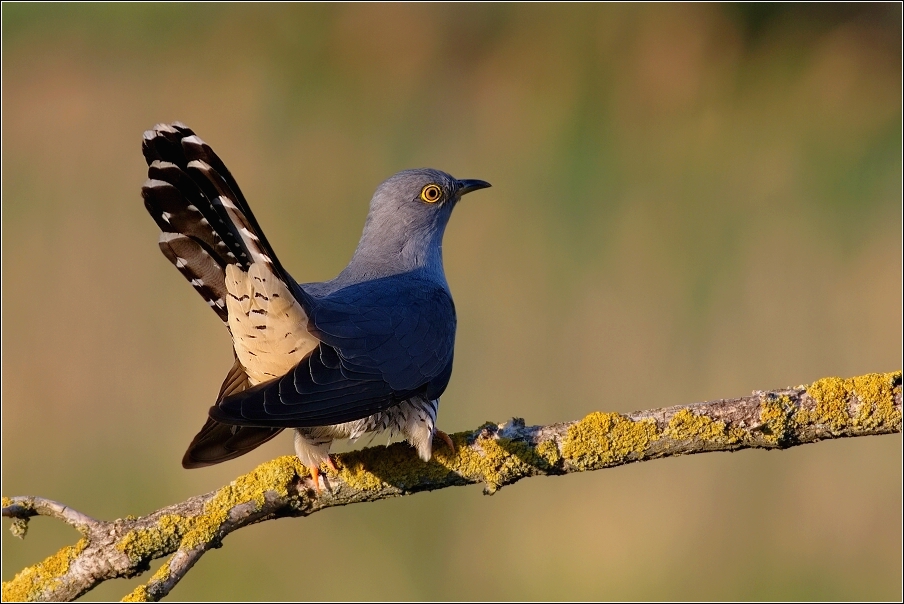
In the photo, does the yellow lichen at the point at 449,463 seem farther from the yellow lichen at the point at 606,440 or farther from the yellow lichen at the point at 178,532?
the yellow lichen at the point at 178,532

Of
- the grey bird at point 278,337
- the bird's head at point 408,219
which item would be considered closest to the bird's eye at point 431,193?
the bird's head at point 408,219

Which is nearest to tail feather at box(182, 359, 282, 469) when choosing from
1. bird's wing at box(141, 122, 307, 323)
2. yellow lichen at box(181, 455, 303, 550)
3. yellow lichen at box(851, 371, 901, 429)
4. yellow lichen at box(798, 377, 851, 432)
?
yellow lichen at box(181, 455, 303, 550)

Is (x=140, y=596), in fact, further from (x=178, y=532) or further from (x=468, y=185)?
(x=468, y=185)

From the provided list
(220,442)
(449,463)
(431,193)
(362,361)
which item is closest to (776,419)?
(449,463)

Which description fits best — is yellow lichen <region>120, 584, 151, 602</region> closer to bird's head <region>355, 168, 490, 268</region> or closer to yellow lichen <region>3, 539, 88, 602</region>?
yellow lichen <region>3, 539, 88, 602</region>

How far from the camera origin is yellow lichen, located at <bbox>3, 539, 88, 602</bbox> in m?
2.12

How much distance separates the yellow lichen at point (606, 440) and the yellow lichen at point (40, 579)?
1298 millimetres

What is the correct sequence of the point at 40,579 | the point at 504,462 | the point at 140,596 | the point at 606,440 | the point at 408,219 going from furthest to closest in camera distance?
the point at 408,219
the point at 504,462
the point at 606,440
the point at 40,579
the point at 140,596

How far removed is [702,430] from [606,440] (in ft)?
0.81

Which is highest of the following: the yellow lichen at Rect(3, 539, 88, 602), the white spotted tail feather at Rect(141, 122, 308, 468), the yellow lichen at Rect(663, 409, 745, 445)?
the white spotted tail feather at Rect(141, 122, 308, 468)

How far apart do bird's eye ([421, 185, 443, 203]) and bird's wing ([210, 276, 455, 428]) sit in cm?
51

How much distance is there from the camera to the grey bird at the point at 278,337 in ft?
7.57

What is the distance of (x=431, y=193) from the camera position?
358 centimetres

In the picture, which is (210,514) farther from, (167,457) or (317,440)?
(167,457)
